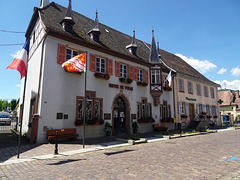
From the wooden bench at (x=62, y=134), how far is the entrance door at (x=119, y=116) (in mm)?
4731

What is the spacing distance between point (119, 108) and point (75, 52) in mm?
6477

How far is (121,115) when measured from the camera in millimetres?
16609

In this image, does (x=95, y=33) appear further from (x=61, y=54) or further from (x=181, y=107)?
(x=181, y=107)

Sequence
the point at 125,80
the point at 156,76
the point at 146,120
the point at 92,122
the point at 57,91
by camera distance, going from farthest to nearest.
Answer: the point at 156,76 → the point at 146,120 → the point at 125,80 → the point at 92,122 → the point at 57,91

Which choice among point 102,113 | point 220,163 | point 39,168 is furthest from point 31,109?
point 220,163

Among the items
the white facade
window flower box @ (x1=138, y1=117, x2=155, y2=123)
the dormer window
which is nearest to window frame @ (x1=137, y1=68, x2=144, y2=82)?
window flower box @ (x1=138, y1=117, x2=155, y2=123)

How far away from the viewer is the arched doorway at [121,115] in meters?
16.0

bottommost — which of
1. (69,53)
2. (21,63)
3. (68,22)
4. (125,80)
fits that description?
(21,63)

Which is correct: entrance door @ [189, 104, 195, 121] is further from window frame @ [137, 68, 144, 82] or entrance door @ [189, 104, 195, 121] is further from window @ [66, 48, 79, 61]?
Answer: window @ [66, 48, 79, 61]

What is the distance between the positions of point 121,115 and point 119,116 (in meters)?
0.27

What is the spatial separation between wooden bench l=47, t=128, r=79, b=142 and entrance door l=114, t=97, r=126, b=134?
473 cm

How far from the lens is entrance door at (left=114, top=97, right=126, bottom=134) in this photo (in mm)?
16109

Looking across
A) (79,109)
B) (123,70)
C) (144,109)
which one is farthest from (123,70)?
(79,109)

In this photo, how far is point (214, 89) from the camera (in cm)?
3002
